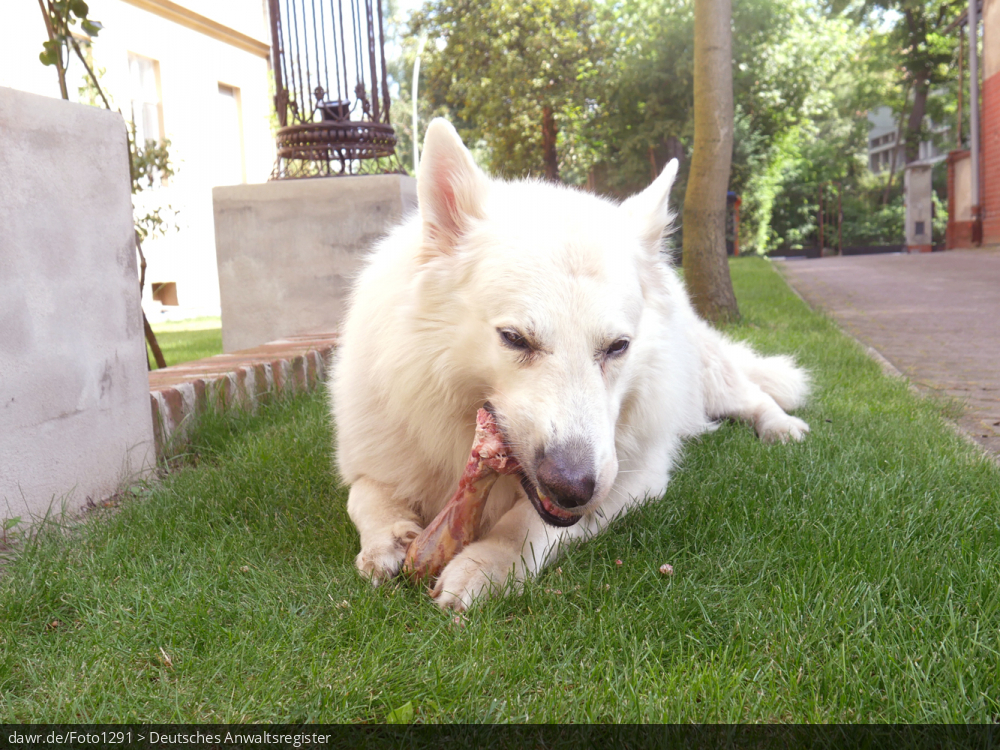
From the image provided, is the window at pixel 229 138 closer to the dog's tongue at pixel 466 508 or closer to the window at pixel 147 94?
the window at pixel 147 94

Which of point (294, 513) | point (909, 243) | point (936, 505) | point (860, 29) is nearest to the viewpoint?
point (936, 505)

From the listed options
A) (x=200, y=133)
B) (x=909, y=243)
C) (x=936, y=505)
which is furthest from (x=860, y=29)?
(x=936, y=505)

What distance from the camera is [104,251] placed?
10.2ft

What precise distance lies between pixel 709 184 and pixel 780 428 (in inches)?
177

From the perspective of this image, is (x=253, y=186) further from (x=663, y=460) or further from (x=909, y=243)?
(x=909, y=243)

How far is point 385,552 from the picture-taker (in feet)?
7.84

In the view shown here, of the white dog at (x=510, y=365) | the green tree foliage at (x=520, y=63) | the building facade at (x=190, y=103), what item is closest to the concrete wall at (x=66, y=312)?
the white dog at (x=510, y=365)

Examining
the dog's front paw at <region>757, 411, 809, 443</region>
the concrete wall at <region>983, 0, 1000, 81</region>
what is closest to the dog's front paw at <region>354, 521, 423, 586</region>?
the dog's front paw at <region>757, 411, 809, 443</region>

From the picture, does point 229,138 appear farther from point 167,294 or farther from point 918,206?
point 918,206

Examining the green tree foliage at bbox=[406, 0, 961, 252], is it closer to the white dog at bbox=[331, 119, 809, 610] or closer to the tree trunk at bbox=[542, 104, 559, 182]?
the tree trunk at bbox=[542, 104, 559, 182]

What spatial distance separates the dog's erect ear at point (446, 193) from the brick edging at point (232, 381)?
1757 millimetres

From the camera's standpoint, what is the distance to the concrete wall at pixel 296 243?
240 inches

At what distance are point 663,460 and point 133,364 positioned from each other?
84.3 inches

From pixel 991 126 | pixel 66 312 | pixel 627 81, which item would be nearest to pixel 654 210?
pixel 66 312
